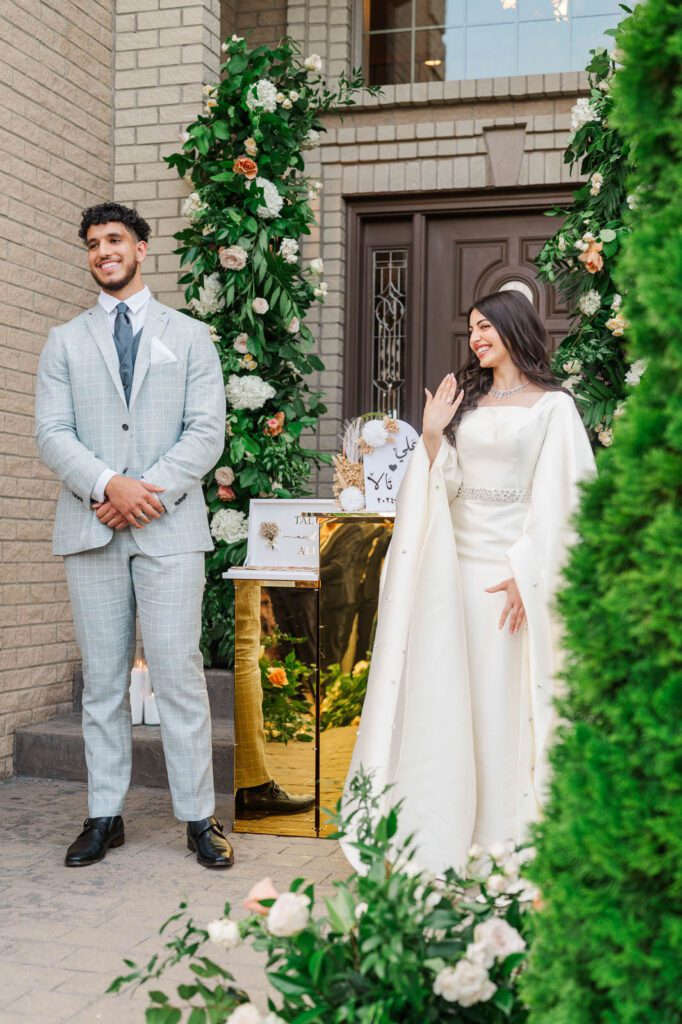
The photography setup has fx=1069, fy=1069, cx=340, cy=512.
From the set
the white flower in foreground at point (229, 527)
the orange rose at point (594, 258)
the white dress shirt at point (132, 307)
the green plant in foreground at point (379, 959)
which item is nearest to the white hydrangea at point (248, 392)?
the white flower in foreground at point (229, 527)

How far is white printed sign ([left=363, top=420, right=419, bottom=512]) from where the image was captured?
151 inches

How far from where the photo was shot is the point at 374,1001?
156cm

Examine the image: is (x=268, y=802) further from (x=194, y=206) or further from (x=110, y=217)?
(x=194, y=206)

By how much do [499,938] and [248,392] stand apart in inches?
133

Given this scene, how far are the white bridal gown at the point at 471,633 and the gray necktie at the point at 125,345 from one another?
0.99 metres

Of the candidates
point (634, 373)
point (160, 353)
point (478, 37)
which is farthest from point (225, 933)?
point (478, 37)

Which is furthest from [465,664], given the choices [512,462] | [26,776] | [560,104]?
[560,104]

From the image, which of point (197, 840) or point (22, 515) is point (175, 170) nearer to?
point (22, 515)

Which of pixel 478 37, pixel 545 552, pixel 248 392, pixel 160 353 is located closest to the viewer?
pixel 545 552

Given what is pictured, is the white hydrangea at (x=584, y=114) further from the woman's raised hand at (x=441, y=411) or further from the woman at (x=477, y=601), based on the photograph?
the woman's raised hand at (x=441, y=411)

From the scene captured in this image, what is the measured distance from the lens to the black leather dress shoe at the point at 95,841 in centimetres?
343

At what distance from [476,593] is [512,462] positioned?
0.42 m

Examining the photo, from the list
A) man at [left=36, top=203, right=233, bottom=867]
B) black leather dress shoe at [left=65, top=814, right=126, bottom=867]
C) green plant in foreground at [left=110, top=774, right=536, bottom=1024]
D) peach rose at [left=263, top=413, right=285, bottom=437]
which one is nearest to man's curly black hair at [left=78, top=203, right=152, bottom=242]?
man at [left=36, top=203, right=233, bottom=867]

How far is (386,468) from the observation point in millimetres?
3840
